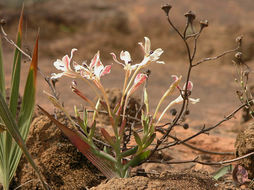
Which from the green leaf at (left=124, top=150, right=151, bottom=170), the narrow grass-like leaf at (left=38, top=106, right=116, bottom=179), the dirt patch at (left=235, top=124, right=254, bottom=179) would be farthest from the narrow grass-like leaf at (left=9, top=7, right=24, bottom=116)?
the dirt patch at (left=235, top=124, right=254, bottom=179)

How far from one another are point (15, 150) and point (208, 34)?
8.24 meters

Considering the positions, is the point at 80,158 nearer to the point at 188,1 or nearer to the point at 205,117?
the point at 205,117

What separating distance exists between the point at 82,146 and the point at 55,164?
52 cm

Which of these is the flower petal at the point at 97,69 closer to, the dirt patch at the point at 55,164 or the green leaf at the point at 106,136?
the green leaf at the point at 106,136

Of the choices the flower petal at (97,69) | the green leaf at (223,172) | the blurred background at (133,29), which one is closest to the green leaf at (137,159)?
the flower petal at (97,69)

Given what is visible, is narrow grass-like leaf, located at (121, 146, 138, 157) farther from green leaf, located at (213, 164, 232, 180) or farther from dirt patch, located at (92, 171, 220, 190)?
green leaf, located at (213, 164, 232, 180)

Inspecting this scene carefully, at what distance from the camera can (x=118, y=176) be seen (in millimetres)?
2014

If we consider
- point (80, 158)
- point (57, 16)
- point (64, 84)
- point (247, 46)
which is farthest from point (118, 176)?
point (57, 16)

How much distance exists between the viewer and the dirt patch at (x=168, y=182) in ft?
5.97

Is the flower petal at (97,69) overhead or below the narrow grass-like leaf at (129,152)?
overhead

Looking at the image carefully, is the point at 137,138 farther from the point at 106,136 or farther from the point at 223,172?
the point at 223,172

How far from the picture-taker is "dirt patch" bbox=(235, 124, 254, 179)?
8.18 ft

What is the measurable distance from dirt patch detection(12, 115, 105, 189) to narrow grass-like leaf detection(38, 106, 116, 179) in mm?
381

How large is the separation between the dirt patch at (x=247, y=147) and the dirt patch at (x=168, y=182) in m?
0.57
